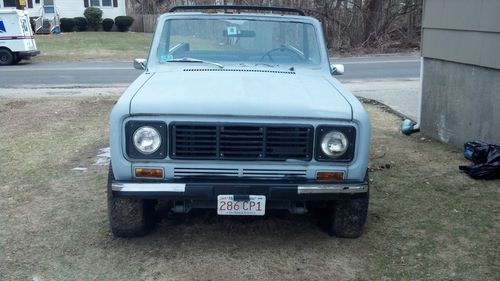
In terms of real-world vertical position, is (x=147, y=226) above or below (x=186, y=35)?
below

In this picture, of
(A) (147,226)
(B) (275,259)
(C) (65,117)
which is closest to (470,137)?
(B) (275,259)

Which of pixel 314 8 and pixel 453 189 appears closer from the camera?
pixel 453 189

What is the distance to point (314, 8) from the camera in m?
26.5

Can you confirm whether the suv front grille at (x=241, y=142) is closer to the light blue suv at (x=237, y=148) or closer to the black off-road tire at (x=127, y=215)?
the light blue suv at (x=237, y=148)

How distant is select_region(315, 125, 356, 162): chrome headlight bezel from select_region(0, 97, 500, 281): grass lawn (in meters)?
0.79

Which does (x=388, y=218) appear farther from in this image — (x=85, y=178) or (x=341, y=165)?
(x=85, y=178)

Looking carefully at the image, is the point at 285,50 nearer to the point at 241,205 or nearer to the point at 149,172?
the point at 241,205

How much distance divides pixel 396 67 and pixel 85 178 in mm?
15240

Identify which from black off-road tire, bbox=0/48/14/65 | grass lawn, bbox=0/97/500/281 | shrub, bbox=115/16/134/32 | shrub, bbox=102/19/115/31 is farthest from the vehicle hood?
shrub, bbox=102/19/115/31

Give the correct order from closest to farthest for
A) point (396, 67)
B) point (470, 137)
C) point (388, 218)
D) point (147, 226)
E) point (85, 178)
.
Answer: point (147, 226) < point (388, 218) < point (85, 178) < point (470, 137) < point (396, 67)

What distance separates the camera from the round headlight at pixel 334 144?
4.19 metres

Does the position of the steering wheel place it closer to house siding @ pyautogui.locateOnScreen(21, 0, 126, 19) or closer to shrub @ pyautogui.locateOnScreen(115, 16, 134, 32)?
shrub @ pyautogui.locateOnScreen(115, 16, 134, 32)

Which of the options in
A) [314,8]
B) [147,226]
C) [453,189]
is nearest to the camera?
[147,226]

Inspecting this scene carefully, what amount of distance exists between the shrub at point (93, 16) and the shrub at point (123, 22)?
133cm
